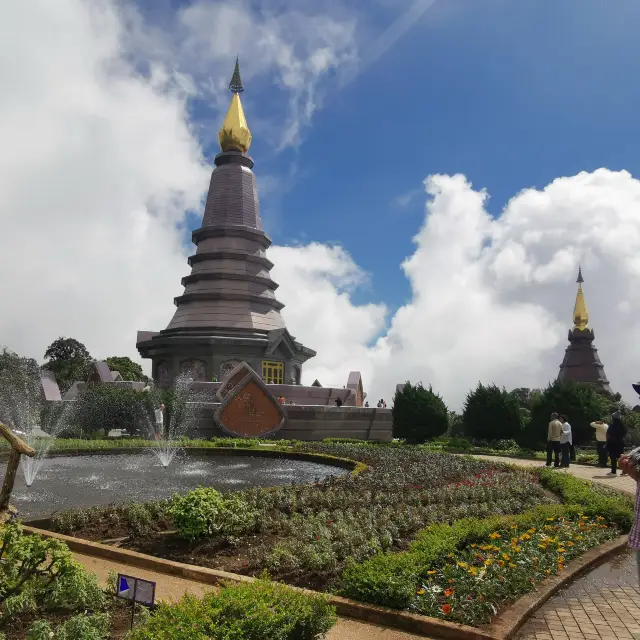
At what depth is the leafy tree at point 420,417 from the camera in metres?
33.2

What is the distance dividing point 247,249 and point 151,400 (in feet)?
58.7

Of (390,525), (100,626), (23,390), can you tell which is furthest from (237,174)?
(100,626)

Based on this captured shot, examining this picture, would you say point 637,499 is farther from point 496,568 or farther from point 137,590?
point 137,590

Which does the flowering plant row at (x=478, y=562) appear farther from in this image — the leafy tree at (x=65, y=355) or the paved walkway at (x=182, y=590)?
the leafy tree at (x=65, y=355)

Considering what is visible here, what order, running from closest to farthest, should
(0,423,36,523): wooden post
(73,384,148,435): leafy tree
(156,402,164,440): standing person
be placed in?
1. (0,423,36,523): wooden post
2. (156,402,164,440): standing person
3. (73,384,148,435): leafy tree

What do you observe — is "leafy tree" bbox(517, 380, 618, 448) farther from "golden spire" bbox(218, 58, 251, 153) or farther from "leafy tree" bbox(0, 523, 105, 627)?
"golden spire" bbox(218, 58, 251, 153)

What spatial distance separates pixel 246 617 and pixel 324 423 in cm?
2711

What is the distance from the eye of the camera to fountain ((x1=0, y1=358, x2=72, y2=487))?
2635cm

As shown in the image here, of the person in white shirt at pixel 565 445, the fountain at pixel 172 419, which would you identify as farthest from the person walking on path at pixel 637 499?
the fountain at pixel 172 419

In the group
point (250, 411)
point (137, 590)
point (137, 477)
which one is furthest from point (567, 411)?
point (137, 590)

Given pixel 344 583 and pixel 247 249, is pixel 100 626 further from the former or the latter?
pixel 247 249

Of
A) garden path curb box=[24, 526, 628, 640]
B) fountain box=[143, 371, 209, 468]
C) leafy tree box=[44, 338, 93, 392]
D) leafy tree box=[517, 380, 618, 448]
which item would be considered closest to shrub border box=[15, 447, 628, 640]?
garden path curb box=[24, 526, 628, 640]

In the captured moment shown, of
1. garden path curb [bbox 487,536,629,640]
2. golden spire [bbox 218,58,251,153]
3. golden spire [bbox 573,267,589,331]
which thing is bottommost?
garden path curb [bbox 487,536,629,640]

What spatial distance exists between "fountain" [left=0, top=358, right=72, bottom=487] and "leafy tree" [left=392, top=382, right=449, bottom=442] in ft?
56.6
